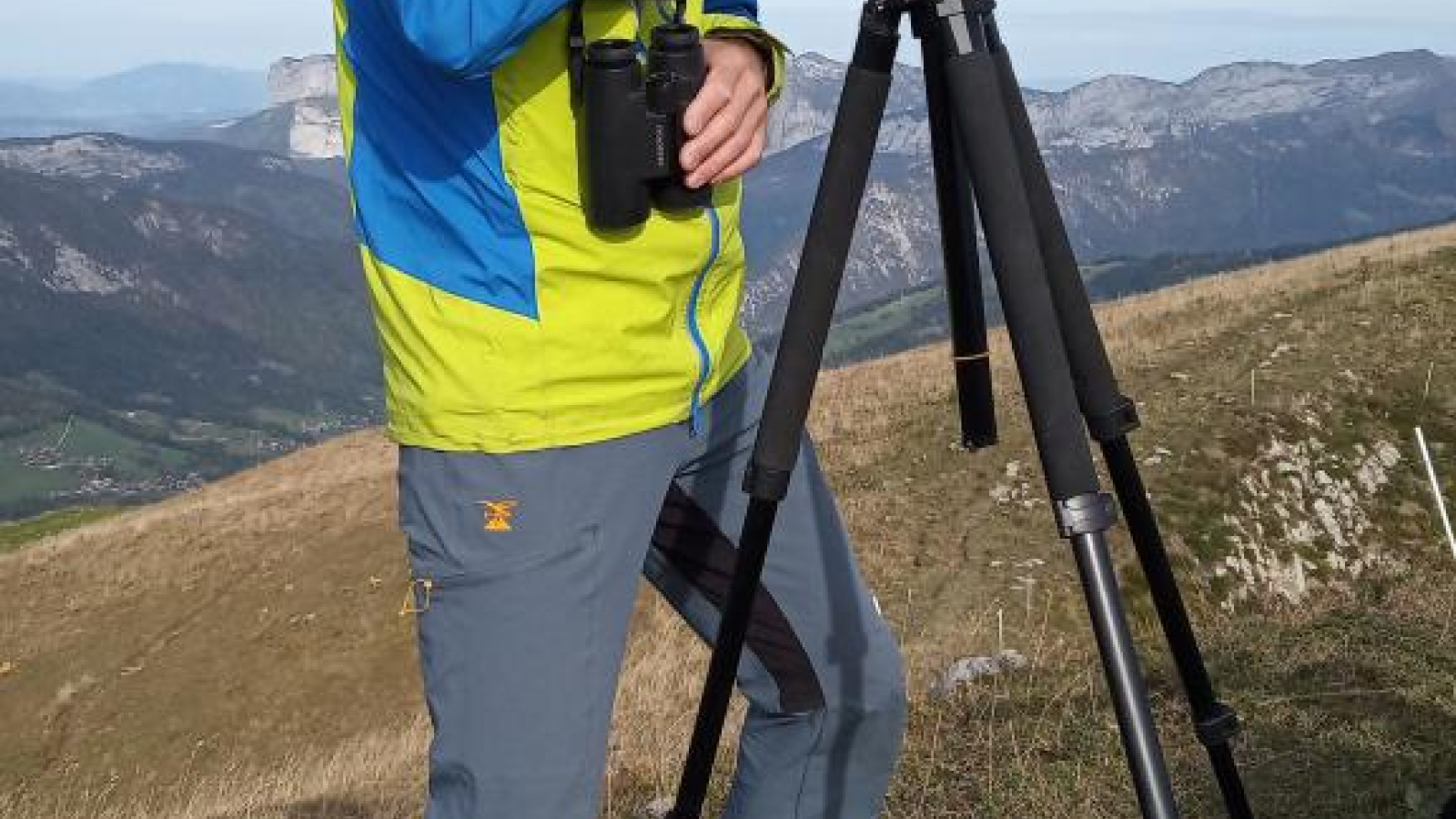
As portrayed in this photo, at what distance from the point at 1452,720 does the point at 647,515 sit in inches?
161

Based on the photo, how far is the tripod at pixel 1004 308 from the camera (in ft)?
7.74

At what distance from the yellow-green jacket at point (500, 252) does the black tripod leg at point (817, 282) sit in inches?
11.7

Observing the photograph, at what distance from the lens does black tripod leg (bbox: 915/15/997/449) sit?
2.60 m

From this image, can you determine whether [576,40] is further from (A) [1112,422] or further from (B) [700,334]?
(A) [1112,422]

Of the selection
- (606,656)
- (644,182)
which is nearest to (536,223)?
(644,182)

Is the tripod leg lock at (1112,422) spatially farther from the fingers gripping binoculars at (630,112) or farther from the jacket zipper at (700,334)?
the fingers gripping binoculars at (630,112)

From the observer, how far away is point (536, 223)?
8.25 feet

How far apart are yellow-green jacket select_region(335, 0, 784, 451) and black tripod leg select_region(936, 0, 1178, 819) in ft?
2.12

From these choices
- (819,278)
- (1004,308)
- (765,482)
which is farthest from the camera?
(765,482)

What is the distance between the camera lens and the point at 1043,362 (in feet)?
7.79

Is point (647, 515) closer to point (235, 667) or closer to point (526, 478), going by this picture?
point (526, 478)

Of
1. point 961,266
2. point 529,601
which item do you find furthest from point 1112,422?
point 529,601

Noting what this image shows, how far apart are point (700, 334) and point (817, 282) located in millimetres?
462

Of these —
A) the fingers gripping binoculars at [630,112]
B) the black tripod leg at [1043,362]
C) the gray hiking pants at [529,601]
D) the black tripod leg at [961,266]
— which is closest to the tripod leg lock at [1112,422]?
the black tripod leg at [1043,362]
